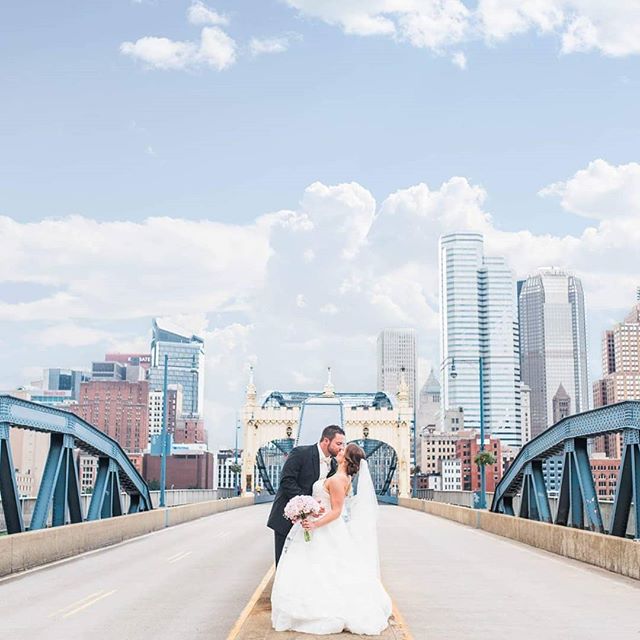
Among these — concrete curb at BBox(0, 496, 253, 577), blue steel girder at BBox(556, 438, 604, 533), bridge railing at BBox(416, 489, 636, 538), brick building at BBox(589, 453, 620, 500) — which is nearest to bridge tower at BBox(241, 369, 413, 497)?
bridge railing at BBox(416, 489, 636, 538)

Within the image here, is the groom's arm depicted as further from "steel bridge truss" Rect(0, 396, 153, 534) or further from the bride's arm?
"steel bridge truss" Rect(0, 396, 153, 534)

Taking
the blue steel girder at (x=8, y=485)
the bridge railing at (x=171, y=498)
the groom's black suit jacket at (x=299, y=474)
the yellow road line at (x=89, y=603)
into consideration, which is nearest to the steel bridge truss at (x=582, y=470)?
the yellow road line at (x=89, y=603)

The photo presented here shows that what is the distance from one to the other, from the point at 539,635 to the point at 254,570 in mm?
9522

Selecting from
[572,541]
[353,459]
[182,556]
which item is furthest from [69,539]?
[353,459]

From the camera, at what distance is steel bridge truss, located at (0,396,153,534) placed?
2209 cm

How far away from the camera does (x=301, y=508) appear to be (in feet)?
34.6

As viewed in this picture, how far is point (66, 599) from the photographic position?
51.3 feet

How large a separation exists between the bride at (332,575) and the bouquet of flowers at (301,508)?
102 mm

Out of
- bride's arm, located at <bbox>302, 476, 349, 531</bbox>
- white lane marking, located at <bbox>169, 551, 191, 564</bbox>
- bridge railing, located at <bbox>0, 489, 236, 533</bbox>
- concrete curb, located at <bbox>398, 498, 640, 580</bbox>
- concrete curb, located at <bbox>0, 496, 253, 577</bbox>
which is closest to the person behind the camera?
bride's arm, located at <bbox>302, 476, 349, 531</bbox>

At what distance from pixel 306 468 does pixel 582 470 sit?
16.2 metres

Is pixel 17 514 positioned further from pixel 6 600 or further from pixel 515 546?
pixel 515 546

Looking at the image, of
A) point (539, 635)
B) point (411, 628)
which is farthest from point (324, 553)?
point (539, 635)

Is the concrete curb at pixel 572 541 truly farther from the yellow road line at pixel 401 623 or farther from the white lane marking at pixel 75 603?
the white lane marking at pixel 75 603

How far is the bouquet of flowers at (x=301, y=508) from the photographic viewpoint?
414 inches
